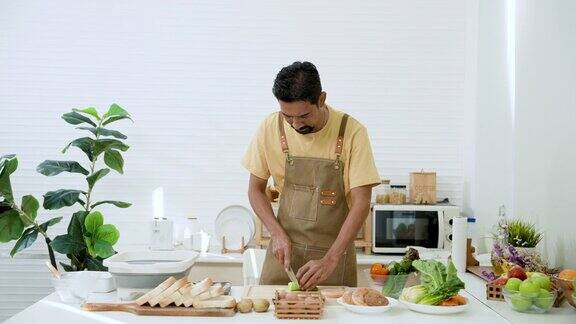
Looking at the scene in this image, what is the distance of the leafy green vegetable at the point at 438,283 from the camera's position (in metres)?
2.39

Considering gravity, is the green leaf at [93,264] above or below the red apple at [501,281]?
below

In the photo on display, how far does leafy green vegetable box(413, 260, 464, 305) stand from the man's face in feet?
2.73

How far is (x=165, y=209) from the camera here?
5.03 meters

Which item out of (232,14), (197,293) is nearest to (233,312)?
(197,293)

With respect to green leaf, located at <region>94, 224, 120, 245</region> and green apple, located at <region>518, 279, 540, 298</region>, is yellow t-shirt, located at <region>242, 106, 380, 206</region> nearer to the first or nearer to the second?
green apple, located at <region>518, 279, 540, 298</region>

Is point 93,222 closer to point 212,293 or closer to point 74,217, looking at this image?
point 74,217

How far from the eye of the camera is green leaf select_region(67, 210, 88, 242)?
14.4ft

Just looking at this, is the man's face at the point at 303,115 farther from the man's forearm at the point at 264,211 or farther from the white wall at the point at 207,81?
the white wall at the point at 207,81

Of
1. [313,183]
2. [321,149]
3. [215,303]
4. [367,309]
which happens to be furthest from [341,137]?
[215,303]

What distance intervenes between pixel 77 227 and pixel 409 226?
239 centimetres

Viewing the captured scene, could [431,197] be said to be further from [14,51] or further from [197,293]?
[14,51]

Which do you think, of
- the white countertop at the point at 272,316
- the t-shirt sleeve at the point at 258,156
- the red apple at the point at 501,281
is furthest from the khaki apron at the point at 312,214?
the red apple at the point at 501,281

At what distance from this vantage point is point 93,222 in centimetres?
440

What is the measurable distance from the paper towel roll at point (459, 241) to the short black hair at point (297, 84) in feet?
3.72
